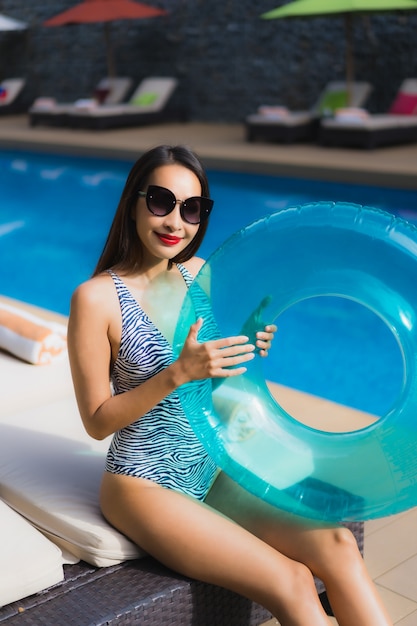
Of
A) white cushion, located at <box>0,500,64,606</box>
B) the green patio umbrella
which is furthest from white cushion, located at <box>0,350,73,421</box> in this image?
the green patio umbrella

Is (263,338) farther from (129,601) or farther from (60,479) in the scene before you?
(60,479)

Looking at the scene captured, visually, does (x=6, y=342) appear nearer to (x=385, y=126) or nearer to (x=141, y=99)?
(x=385, y=126)

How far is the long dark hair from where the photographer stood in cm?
186

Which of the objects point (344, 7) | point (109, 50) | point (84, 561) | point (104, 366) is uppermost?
point (104, 366)

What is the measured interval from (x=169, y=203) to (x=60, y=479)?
757mm

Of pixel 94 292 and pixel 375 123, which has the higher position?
pixel 94 292

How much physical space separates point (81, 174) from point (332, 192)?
3068mm

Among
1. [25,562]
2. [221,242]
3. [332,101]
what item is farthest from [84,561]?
[332,101]

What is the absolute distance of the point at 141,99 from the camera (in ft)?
43.8

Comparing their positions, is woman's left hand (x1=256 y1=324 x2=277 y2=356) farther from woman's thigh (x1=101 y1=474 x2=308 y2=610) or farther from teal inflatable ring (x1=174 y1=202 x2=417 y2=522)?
woman's thigh (x1=101 y1=474 x2=308 y2=610)

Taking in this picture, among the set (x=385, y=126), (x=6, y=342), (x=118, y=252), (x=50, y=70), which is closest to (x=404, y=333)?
(x=118, y=252)

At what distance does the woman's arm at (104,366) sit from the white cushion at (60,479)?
24cm

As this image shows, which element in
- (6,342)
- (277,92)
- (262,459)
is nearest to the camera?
(262,459)

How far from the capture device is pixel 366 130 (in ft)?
31.0
